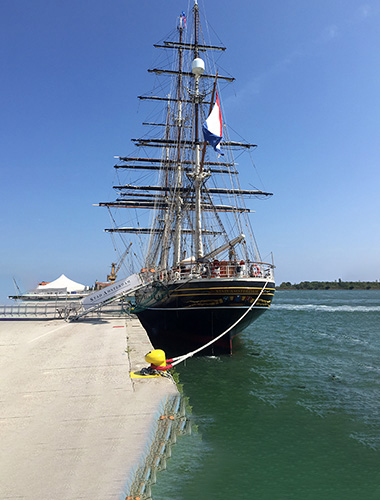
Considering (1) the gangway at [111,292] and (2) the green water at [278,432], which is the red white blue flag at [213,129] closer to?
(1) the gangway at [111,292]

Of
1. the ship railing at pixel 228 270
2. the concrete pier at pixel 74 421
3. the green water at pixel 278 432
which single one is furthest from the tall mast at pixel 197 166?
the concrete pier at pixel 74 421

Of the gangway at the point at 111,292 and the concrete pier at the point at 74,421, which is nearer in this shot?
the concrete pier at the point at 74,421

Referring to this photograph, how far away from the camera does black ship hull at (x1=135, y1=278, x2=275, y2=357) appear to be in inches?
588

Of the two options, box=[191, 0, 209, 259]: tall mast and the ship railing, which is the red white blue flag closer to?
box=[191, 0, 209, 259]: tall mast

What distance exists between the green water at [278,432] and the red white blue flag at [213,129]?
1182 cm

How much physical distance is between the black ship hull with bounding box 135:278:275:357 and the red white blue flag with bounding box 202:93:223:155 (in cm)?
793

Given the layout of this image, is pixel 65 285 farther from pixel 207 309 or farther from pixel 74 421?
pixel 74 421

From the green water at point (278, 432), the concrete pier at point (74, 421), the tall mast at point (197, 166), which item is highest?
the tall mast at point (197, 166)

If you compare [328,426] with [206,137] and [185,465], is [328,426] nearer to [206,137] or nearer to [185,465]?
[185,465]

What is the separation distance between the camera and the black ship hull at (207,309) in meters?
14.9

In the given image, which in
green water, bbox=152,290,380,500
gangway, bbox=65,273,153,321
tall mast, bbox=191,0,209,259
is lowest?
green water, bbox=152,290,380,500

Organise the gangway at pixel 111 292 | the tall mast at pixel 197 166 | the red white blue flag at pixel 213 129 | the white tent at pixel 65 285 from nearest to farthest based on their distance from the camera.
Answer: the red white blue flag at pixel 213 129 → the gangway at pixel 111 292 → the tall mast at pixel 197 166 → the white tent at pixel 65 285

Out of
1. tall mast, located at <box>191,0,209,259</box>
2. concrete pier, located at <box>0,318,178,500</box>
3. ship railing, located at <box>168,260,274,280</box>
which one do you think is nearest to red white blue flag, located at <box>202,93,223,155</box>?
tall mast, located at <box>191,0,209,259</box>

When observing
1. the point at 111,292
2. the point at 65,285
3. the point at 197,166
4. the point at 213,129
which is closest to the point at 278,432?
the point at 111,292
